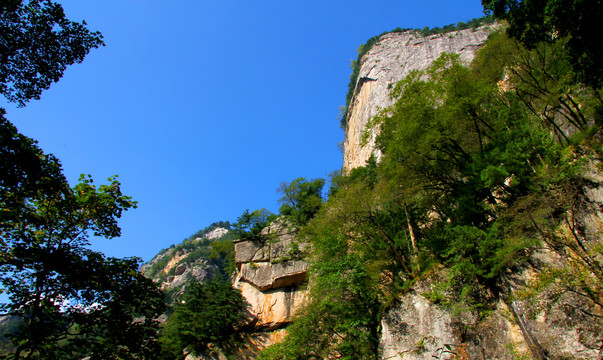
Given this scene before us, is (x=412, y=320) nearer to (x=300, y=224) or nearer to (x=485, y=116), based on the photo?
(x=485, y=116)

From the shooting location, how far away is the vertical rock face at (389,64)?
42537 mm

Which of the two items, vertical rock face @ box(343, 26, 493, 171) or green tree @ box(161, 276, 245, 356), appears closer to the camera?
green tree @ box(161, 276, 245, 356)

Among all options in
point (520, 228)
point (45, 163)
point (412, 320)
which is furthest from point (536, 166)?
point (45, 163)

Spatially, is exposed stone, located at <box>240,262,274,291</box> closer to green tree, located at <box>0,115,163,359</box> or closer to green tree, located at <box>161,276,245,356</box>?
green tree, located at <box>161,276,245,356</box>

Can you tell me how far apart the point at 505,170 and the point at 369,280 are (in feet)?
23.9

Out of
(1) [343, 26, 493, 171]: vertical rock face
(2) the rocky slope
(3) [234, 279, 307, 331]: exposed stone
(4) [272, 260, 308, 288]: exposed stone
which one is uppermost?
(1) [343, 26, 493, 171]: vertical rock face

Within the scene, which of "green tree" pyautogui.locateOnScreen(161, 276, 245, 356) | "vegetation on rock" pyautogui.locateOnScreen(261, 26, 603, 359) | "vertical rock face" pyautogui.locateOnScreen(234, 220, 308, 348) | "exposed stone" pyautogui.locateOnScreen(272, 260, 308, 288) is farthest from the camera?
"exposed stone" pyautogui.locateOnScreen(272, 260, 308, 288)

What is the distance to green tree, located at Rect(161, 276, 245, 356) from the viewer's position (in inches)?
820

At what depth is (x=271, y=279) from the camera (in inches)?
944

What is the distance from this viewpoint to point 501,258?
10242 mm

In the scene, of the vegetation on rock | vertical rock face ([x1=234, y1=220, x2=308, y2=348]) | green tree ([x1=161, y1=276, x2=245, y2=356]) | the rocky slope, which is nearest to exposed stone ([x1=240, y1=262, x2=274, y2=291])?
vertical rock face ([x1=234, y1=220, x2=308, y2=348])

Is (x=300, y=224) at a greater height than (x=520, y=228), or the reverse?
(x=300, y=224)

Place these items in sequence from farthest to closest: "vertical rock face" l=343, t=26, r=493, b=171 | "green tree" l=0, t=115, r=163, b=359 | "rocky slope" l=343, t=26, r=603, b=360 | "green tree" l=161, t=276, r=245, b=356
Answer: "vertical rock face" l=343, t=26, r=493, b=171
"green tree" l=161, t=276, r=245, b=356
"rocky slope" l=343, t=26, r=603, b=360
"green tree" l=0, t=115, r=163, b=359

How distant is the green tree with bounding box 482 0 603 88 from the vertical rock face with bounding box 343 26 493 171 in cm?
3020
